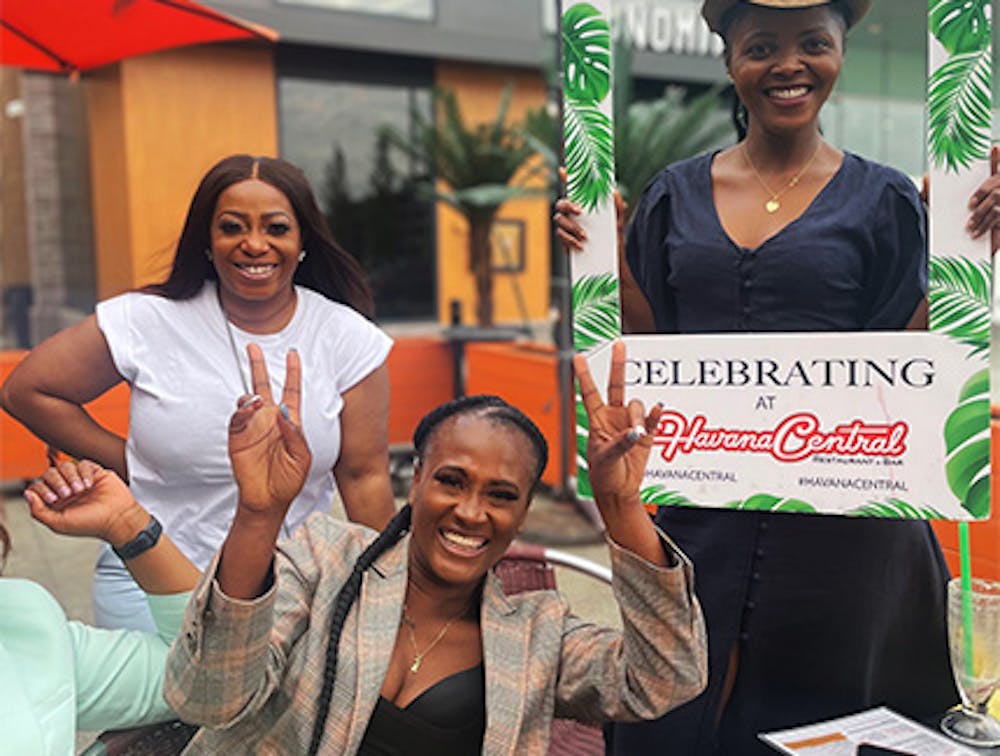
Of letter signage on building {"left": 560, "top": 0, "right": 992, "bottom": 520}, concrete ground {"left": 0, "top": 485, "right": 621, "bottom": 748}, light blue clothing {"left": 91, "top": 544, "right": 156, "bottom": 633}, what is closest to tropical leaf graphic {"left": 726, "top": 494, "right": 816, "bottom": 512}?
letter signage on building {"left": 560, "top": 0, "right": 992, "bottom": 520}

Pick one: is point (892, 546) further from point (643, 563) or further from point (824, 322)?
point (643, 563)

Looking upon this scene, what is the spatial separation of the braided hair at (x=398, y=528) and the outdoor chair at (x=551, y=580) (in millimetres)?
540

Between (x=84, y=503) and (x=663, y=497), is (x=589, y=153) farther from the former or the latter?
(x=84, y=503)

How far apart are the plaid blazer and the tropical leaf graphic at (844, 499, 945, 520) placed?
35cm

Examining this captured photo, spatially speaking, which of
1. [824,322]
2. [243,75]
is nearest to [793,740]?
[824,322]

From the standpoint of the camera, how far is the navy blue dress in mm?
1522

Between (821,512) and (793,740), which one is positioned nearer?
(793,740)

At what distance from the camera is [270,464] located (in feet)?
4.04

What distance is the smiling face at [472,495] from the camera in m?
1.43

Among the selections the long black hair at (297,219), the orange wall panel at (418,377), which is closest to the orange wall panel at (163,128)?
the orange wall panel at (418,377)

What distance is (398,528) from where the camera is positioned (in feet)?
5.04

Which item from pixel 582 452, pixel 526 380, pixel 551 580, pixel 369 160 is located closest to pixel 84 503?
pixel 582 452

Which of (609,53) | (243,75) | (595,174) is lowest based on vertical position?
(595,174)

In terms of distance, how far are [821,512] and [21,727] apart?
1.22 m
